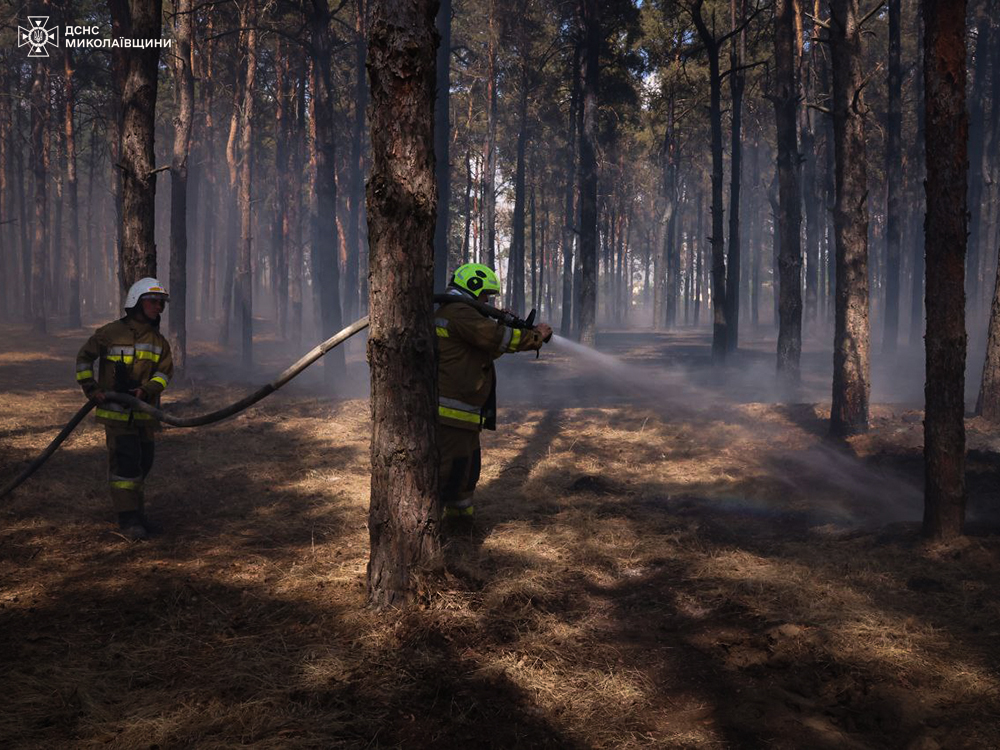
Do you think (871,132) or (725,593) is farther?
(871,132)

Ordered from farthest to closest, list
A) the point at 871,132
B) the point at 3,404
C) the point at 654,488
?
1. the point at 871,132
2. the point at 3,404
3. the point at 654,488

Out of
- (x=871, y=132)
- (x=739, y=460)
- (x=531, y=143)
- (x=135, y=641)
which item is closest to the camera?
(x=135, y=641)

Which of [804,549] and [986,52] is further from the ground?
[986,52]

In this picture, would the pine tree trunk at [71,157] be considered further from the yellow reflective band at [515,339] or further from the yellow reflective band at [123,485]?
the yellow reflective band at [515,339]

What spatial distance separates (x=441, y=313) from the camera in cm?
563

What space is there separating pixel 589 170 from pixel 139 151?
13714mm

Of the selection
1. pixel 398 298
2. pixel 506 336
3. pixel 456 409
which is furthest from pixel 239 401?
pixel 506 336

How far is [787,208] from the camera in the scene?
15.7 meters

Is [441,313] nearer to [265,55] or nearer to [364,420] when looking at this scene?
[364,420]

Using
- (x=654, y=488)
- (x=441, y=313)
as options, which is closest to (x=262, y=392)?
(x=441, y=313)

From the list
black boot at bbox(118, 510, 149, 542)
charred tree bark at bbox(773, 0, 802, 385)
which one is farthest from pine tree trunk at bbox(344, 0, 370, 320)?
black boot at bbox(118, 510, 149, 542)

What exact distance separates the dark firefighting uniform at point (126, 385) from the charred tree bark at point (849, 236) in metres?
8.29

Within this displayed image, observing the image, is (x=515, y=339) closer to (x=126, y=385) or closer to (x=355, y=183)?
(x=126, y=385)

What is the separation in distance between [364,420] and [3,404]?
579 centimetres
